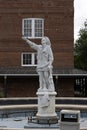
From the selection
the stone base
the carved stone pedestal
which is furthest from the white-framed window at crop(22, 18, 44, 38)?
the stone base

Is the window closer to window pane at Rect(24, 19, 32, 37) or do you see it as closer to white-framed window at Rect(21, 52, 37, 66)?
white-framed window at Rect(21, 52, 37, 66)

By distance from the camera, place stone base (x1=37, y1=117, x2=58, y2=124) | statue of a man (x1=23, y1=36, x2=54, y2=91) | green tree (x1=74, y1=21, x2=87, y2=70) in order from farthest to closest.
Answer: green tree (x1=74, y1=21, x2=87, y2=70)
stone base (x1=37, y1=117, x2=58, y2=124)
statue of a man (x1=23, y1=36, x2=54, y2=91)

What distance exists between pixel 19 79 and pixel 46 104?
2010cm

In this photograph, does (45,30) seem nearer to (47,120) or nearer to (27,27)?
(27,27)

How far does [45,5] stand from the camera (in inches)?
1620

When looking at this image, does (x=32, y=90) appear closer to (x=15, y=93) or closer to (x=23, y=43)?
(x=15, y=93)

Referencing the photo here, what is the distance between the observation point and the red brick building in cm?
4088

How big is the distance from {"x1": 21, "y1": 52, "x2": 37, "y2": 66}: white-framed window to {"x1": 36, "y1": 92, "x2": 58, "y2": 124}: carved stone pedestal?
20605mm

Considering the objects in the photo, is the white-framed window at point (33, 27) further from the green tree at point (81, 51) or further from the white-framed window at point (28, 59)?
the green tree at point (81, 51)

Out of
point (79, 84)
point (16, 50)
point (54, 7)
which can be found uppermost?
point (54, 7)

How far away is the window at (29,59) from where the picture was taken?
41.3m

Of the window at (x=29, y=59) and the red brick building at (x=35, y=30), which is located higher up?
the red brick building at (x=35, y=30)

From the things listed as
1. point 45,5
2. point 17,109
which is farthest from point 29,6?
point 17,109

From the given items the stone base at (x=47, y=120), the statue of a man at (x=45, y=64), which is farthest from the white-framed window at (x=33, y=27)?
the stone base at (x=47, y=120)
